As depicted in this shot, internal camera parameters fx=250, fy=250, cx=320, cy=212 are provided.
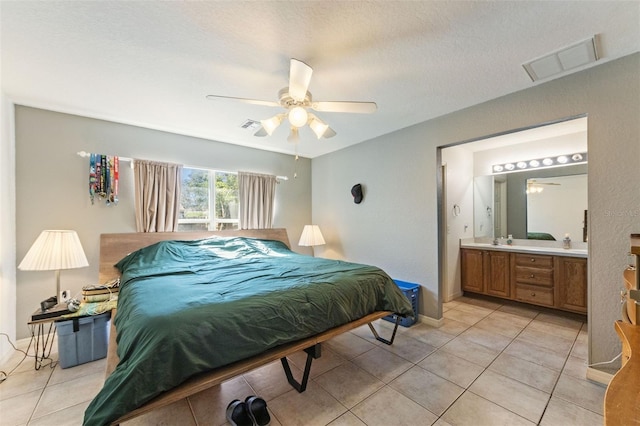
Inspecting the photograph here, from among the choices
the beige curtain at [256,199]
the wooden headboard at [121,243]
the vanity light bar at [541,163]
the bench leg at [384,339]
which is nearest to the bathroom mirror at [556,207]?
the vanity light bar at [541,163]

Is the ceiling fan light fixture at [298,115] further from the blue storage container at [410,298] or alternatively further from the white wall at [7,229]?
the white wall at [7,229]

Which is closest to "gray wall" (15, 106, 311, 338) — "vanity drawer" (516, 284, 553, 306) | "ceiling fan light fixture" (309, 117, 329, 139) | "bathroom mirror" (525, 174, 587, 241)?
"ceiling fan light fixture" (309, 117, 329, 139)

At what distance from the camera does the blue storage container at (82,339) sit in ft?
7.27

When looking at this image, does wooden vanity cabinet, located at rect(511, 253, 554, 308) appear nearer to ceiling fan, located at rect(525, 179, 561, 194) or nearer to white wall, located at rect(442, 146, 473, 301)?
white wall, located at rect(442, 146, 473, 301)

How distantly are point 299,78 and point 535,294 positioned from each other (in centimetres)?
399

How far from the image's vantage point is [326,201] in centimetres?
472

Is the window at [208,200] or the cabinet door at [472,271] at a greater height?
the window at [208,200]

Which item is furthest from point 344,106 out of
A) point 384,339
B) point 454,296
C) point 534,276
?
point 454,296

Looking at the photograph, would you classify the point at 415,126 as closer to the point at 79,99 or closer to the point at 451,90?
the point at 451,90

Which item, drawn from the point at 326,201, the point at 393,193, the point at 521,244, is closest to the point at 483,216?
the point at 521,244

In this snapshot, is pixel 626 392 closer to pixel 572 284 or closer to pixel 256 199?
pixel 572 284

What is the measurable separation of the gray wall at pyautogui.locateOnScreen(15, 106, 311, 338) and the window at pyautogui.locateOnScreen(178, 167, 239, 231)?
0.35 metres

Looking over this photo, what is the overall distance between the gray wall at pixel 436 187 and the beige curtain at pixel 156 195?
2.46 m

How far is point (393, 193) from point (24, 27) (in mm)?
3627
